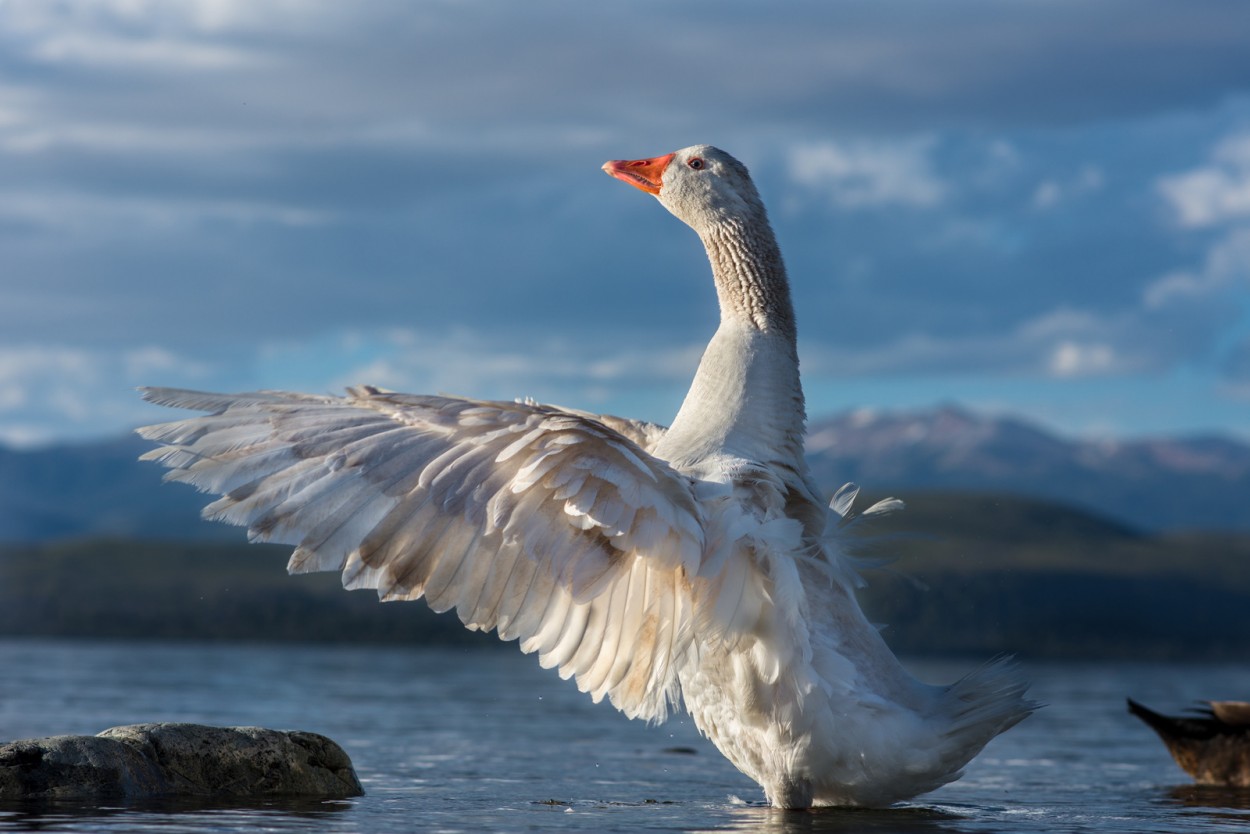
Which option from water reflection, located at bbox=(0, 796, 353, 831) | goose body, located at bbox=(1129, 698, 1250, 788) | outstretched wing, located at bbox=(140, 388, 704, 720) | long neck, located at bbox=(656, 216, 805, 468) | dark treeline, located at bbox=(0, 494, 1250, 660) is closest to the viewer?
outstretched wing, located at bbox=(140, 388, 704, 720)

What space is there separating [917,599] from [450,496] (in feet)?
375

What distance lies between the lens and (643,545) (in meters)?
9.14

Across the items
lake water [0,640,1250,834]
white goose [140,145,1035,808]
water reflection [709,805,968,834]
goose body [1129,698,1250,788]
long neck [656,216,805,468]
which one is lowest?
lake water [0,640,1250,834]

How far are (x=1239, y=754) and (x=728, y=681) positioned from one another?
763 cm

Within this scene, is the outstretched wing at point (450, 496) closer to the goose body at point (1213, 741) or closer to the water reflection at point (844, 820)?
the water reflection at point (844, 820)

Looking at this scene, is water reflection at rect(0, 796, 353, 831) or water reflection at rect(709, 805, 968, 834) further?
water reflection at rect(709, 805, 968, 834)

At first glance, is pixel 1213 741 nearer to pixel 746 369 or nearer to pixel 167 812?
pixel 746 369

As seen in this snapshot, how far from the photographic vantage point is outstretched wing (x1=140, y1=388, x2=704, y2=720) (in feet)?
29.9

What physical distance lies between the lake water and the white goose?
679 mm

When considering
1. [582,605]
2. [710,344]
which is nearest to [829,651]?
[582,605]

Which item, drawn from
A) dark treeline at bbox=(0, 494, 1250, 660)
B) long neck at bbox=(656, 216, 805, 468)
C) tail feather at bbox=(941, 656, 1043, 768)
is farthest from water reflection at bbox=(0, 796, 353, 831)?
dark treeline at bbox=(0, 494, 1250, 660)

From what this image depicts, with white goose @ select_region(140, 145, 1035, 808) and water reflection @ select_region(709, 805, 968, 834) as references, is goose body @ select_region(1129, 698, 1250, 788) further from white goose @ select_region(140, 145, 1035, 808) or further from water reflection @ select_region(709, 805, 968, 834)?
white goose @ select_region(140, 145, 1035, 808)

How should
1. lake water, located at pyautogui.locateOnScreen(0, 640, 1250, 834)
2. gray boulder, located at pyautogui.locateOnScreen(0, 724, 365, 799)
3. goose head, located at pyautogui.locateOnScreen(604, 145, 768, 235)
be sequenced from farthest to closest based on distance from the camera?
1. goose head, located at pyautogui.locateOnScreen(604, 145, 768, 235)
2. gray boulder, located at pyautogui.locateOnScreen(0, 724, 365, 799)
3. lake water, located at pyautogui.locateOnScreen(0, 640, 1250, 834)

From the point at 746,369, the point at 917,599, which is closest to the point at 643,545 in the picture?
the point at 746,369
